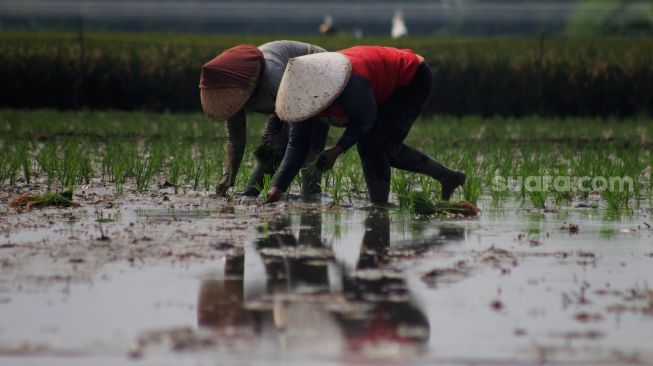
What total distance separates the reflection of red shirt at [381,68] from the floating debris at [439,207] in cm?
69

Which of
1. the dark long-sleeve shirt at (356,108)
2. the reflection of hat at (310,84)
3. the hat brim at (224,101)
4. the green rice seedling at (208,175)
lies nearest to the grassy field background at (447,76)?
the green rice seedling at (208,175)

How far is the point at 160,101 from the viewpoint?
22.8 m

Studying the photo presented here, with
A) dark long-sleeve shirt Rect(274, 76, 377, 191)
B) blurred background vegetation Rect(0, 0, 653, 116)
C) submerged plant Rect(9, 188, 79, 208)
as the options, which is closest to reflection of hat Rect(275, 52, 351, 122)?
dark long-sleeve shirt Rect(274, 76, 377, 191)

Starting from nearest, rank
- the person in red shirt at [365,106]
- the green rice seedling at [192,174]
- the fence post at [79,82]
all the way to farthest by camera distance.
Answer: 1. the person in red shirt at [365,106]
2. the green rice seedling at [192,174]
3. the fence post at [79,82]

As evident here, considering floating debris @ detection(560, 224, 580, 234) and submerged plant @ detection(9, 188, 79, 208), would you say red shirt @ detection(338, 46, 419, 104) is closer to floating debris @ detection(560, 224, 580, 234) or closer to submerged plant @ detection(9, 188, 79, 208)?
floating debris @ detection(560, 224, 580, 234)

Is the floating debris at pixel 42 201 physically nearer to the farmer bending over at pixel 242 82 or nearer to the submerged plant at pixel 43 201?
the submerged plant at pixel 43 201

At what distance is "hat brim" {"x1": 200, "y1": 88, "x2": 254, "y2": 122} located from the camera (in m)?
8.21

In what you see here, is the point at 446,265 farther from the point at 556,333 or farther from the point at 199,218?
the point at 199,218

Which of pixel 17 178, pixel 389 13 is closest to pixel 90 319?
pixel 17 178

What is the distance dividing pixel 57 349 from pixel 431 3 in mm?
90030

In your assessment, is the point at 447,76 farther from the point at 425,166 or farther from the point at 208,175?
the point at 425,166

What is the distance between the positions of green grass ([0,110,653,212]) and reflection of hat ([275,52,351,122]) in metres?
1.16

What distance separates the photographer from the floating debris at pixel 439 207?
8.43 meters

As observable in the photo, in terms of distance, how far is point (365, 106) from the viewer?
797cm
